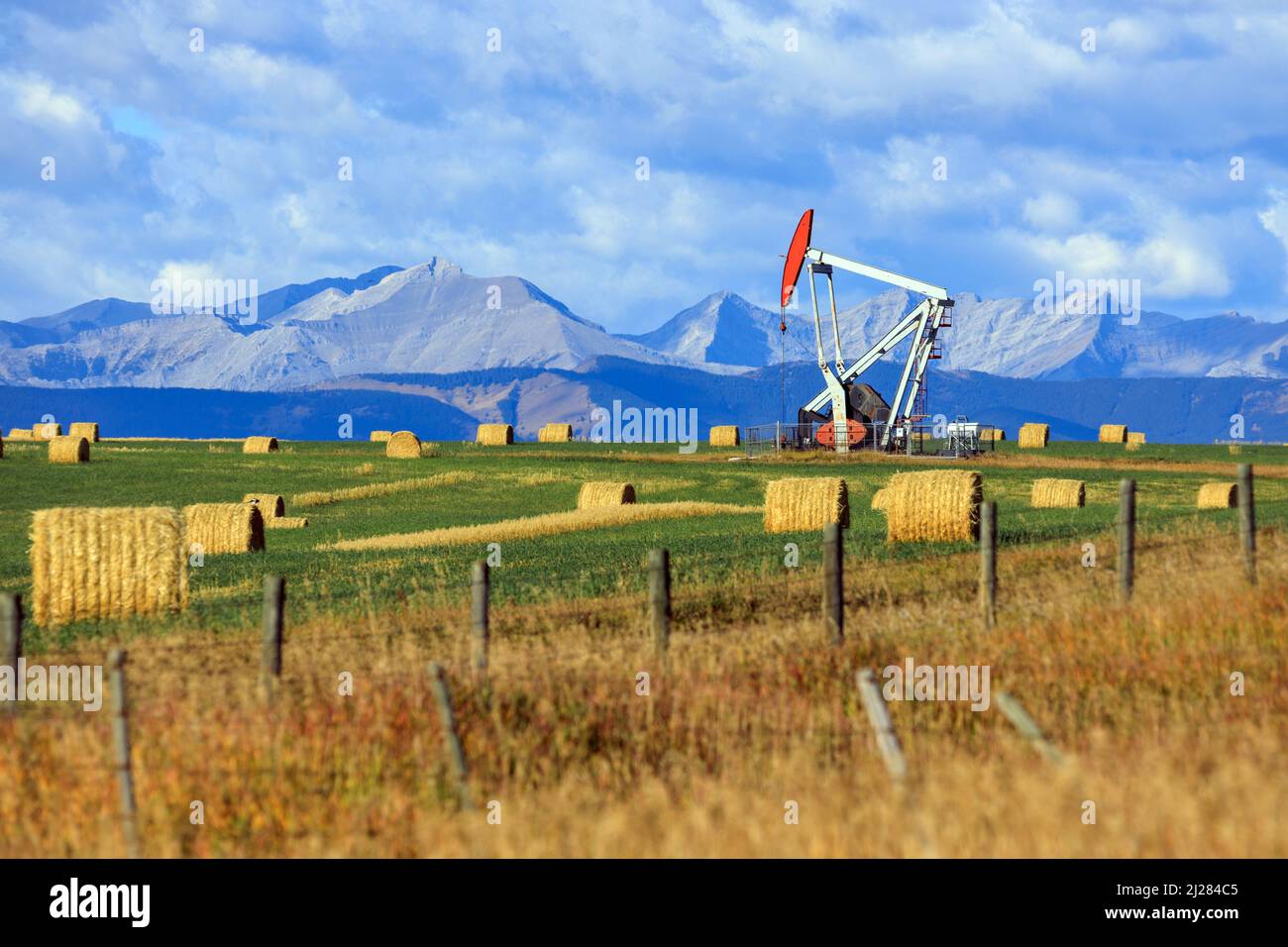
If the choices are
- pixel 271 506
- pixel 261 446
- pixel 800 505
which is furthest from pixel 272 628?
pixel 261 446

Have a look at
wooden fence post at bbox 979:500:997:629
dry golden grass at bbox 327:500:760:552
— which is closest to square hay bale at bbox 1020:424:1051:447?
dry golden grass at bbox 327:500:760:552

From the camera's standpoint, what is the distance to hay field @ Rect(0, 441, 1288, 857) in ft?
29.1

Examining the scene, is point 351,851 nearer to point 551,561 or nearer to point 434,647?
point 434,647

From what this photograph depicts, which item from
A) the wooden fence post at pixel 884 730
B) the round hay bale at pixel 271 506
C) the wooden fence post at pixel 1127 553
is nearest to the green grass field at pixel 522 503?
the round hay bale at pixel 271 506

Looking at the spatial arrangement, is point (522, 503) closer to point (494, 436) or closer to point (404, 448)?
point (404, 448)

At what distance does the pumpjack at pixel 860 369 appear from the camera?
293 feet

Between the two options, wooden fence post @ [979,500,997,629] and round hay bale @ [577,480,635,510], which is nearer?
wooden fence post @ [979,500,997,629]

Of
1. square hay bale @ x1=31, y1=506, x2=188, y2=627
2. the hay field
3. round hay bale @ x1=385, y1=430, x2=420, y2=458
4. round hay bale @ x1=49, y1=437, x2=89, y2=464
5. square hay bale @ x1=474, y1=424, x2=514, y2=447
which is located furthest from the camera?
square hay bale @ x1=474, y1=424, x2=514, y2=447

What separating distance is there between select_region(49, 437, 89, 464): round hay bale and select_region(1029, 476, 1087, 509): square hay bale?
4528 cm

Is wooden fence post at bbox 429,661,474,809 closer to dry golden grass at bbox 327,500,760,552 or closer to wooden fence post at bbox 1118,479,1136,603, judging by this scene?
wooden fence post at bbox 1118,479,1136,603

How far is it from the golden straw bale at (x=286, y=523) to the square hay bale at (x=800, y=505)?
1533 cm

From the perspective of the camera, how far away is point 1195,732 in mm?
11312
